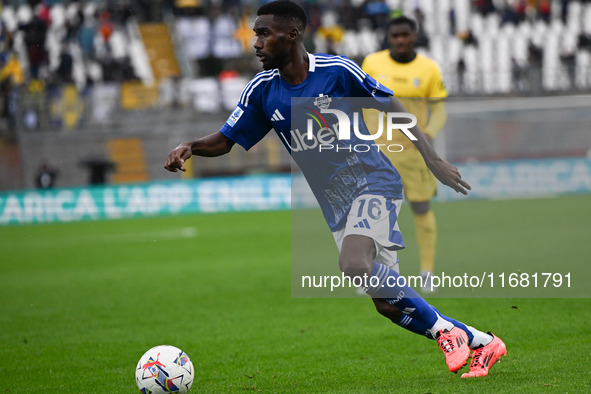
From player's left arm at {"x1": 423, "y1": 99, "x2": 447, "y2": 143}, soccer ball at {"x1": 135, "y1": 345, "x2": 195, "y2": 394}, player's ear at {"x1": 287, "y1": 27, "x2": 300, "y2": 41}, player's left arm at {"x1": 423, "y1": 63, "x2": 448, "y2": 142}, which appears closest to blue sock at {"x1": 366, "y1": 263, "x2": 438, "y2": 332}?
soccer ball at {"x1": 135, "y1": 345, "x2": 195, "y2": 394}

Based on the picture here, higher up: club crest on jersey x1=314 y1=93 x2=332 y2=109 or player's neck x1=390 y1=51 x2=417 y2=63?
player's neck x1=390 y1=51 x2=417 y2=63

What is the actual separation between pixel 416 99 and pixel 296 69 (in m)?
3.78

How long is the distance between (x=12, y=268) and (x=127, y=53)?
12853 millimetres

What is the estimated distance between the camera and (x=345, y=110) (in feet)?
16.9

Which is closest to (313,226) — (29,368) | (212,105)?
(29,368)

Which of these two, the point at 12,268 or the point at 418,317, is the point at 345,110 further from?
the point at 12,268

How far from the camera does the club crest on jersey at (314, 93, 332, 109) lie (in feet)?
16.6

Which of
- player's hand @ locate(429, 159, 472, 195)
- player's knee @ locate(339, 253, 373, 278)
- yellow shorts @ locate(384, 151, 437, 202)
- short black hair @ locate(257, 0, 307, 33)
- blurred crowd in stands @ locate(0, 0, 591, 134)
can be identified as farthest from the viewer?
blurred crowd in stands @ locate(0, 0, 591, 134)

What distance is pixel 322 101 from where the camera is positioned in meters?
5.06

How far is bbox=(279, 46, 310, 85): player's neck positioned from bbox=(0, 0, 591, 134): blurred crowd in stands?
18009 mm

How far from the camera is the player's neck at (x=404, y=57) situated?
28.2 ft

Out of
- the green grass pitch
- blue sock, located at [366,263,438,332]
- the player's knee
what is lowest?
the green grass pitch

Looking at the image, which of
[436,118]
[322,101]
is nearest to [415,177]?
[436,118]

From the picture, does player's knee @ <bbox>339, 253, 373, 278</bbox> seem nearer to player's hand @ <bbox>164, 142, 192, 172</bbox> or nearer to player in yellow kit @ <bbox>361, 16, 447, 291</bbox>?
player's hand @ <bbox>164, 142, 192, 172</bbox>
